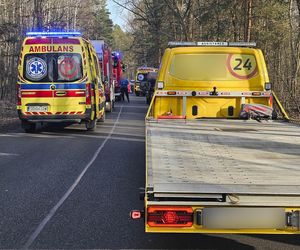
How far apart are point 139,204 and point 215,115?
343 centimetres

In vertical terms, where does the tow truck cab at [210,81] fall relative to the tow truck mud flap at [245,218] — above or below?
above

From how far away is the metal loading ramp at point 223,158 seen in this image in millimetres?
4117

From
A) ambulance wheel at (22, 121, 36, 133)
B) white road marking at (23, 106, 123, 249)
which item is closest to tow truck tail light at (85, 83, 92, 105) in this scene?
ambulance wheel at (22, 121, 36, 133)

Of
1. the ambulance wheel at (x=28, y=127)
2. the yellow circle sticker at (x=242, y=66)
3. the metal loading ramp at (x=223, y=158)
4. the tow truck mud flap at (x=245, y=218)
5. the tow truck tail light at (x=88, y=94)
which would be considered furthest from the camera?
the ambulance wheel at (x=28, y=127)

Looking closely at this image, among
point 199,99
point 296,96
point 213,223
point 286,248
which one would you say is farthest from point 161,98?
point 296,96

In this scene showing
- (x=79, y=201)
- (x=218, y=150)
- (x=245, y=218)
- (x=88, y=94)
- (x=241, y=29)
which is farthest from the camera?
(x=241, y=29)

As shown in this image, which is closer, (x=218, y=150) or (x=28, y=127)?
(x=218, y=150)

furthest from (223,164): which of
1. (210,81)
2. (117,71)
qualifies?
(117,71)

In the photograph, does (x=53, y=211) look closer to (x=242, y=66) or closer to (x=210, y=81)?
(x=210, y=81)

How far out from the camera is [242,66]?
30.7 ft

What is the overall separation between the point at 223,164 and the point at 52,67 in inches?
406

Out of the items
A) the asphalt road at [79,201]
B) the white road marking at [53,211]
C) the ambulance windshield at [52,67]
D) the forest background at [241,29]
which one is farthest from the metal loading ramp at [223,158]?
the forest background at [241,29]

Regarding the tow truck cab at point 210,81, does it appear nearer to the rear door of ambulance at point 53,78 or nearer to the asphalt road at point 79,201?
the asphalt road at point 79,201

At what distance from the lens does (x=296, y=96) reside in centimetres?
2059
